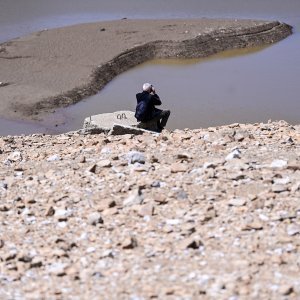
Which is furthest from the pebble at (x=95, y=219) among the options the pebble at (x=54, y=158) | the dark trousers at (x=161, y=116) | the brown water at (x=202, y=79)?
the brown water at (x=202, y=79)

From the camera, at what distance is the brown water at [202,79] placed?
48.3 ft

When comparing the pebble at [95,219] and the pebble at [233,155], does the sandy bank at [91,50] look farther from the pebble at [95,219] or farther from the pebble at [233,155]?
the pebble at [95,219]

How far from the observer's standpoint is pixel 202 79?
18234 mm

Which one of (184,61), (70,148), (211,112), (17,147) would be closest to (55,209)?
(70,148)

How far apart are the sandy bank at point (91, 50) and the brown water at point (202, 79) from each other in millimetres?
488

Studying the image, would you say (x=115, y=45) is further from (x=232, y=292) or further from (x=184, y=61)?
(x=232, y=292)

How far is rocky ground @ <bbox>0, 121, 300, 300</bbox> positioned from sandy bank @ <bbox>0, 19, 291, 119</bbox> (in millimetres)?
8264

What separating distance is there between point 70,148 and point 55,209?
8.73 ft

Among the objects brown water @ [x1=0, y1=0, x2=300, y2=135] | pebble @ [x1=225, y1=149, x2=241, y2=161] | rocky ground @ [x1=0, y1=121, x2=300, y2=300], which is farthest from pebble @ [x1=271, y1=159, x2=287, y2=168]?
brown water @ [x1=0, y1=0, x2=300, y2=135]

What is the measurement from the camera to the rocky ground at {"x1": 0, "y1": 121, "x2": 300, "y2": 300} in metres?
4.84

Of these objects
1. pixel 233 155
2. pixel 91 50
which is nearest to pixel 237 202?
pixel 233 155

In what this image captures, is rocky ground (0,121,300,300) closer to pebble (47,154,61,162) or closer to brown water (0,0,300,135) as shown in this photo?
pebble (47,154,61,162)

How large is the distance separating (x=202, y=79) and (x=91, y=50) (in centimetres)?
418

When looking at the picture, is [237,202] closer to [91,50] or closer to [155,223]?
[155,223]
